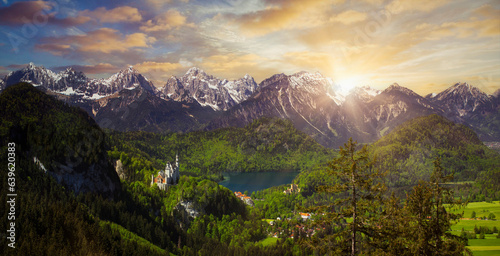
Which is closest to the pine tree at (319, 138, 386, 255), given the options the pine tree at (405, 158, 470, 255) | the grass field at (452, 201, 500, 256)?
the pine tree at (405, 158, 470, 255)

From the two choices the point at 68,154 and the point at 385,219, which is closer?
the point at 385,219

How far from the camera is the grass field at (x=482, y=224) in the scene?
6619cm

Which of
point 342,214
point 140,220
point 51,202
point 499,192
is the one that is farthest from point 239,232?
point 499,192

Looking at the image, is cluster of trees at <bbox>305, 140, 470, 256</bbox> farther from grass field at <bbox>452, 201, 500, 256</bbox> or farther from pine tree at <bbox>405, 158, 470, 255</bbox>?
grass field at <bbox>452, 201, 500, 256</bbox>

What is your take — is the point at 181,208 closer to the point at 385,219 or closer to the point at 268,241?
the point at 268,241

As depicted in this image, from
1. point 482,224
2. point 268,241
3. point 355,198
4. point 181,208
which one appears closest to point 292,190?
point 268,241

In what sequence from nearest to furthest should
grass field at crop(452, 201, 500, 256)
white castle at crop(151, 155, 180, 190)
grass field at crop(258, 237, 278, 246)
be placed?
grass field at crop(452, 201, 500, 256) < grass field at crop(258, 237, 278, 246) < white castle at crop(151, 155, 180, 190)

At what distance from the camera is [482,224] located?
291 feet

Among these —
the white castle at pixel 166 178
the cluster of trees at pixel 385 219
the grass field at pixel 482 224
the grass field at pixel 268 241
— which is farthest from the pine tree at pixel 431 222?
the white castle at pixel 166 178

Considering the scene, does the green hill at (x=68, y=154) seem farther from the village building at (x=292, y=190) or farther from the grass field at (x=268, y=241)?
the village building at (x=292, y=190)

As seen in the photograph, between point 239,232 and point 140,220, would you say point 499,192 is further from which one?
point 140,220

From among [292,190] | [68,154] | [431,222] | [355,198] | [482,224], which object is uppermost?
[355,198]

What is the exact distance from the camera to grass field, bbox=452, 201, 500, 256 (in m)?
66.2

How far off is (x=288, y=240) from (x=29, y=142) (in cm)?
6969
